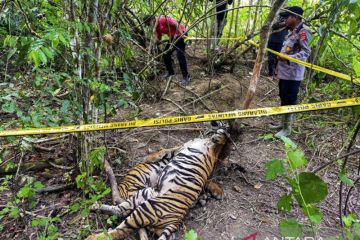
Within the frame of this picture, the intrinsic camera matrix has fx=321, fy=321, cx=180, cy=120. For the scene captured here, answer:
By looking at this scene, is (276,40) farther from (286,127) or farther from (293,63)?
(286,127)

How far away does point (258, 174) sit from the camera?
11.8ft

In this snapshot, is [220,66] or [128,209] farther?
[220,66]

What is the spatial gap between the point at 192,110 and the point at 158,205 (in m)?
2.50

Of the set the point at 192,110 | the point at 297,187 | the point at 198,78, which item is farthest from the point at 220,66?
the point at 297,187

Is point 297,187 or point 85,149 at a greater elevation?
point 297,187

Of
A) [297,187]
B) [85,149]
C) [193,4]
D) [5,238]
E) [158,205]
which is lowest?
[5,238]

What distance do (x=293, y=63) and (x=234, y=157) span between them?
140cm

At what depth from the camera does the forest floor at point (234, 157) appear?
2.86 meters

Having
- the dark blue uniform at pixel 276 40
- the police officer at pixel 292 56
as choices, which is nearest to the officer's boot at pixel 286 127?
the police officer at pixel 292 56

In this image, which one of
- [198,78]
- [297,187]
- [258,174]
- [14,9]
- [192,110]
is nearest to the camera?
[297,187]

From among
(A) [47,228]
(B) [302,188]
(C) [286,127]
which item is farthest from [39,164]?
(C) [286,127]

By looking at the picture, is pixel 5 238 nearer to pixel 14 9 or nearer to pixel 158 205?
pixel 158 205

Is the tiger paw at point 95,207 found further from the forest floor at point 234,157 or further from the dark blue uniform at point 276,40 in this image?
the dark blue uniform at point 276,40

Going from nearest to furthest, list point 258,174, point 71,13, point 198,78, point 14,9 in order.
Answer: point 71,13 < point 14,9 < point 258,174 < point 198,78
